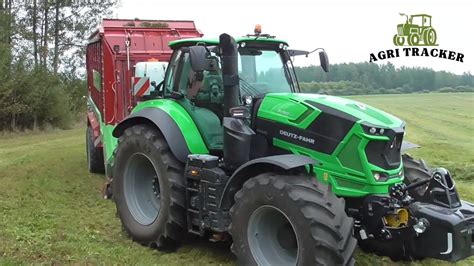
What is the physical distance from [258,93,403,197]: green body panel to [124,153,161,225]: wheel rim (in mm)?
1688

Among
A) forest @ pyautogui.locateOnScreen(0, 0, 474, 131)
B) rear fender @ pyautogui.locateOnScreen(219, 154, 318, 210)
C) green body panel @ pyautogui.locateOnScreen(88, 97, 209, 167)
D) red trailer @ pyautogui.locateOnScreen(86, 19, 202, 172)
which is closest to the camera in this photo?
rear fender @ pyautogui.locateOnScreen(219, 154, 318, 210)

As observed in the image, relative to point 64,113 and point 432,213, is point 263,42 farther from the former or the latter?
point 64,113

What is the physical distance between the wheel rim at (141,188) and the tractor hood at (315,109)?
64.0 inches

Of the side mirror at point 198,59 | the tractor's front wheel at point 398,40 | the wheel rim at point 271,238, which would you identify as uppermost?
the tractor's front wheel at point 398,40

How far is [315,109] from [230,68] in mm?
924

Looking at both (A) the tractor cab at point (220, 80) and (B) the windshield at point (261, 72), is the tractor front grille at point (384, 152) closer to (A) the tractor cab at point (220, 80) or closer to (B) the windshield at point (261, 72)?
(A) the tractor cab at point (220, 80)

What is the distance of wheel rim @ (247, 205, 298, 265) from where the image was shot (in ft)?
14.6

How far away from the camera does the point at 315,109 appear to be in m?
4.71

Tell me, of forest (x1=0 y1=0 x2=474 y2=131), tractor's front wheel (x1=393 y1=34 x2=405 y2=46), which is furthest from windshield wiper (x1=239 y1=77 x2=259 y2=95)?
forest (x1=0 y1=0 x2=474 y2=131)

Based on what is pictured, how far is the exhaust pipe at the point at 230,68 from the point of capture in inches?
199

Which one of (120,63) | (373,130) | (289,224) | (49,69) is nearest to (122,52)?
(120,63)

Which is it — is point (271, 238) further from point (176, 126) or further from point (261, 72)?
point (261, 72)

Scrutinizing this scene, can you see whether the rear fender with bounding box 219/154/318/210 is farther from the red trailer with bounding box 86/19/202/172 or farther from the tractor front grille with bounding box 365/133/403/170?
the red trailer with bounding box 86/19/202/172

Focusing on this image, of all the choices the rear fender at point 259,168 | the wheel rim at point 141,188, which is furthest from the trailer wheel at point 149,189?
the rear fender at point 259,168
